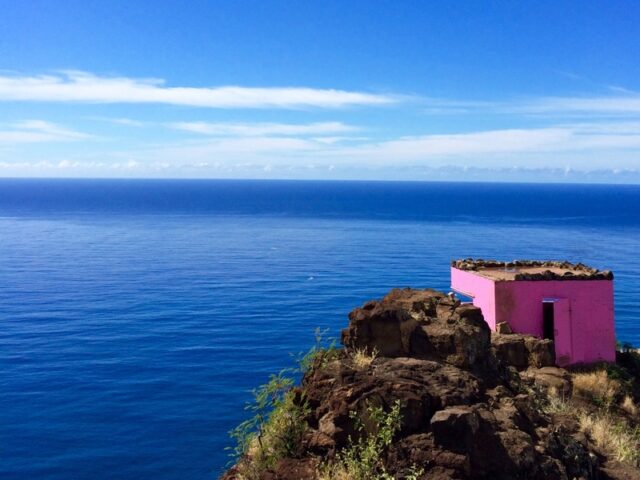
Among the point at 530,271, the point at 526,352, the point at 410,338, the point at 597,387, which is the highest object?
the point at 410,338

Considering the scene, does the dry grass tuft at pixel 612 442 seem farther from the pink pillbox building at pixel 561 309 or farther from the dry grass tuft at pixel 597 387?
the pink pillbox building at pixel 561 309

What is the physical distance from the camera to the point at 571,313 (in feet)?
84.5

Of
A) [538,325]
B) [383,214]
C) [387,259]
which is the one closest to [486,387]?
[538,325]

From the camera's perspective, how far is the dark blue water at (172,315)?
28.5 metres

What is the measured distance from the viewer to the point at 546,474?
9820 mm

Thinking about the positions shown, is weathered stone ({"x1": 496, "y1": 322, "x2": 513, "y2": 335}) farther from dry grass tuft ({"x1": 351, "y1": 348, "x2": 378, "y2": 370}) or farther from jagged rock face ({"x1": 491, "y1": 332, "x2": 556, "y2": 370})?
dry grass tuft ({"x1": 351, "y1": 348, "x2": 378, "y2": 370})

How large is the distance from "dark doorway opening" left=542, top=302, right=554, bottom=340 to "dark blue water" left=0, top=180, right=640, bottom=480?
14.2 meters

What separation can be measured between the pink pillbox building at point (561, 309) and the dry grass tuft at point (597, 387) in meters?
2.15

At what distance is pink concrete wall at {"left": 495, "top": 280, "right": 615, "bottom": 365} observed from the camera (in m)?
25.5

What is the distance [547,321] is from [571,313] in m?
1.02

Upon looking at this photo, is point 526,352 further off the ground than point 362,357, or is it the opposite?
point 362,357

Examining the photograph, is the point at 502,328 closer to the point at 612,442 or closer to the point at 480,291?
the point at 480,291

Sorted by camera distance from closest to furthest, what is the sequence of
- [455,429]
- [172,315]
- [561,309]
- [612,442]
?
[455,429], [612,442], [561,309], [172,315]

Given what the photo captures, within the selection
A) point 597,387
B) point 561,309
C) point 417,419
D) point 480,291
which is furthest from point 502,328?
point 417,419
